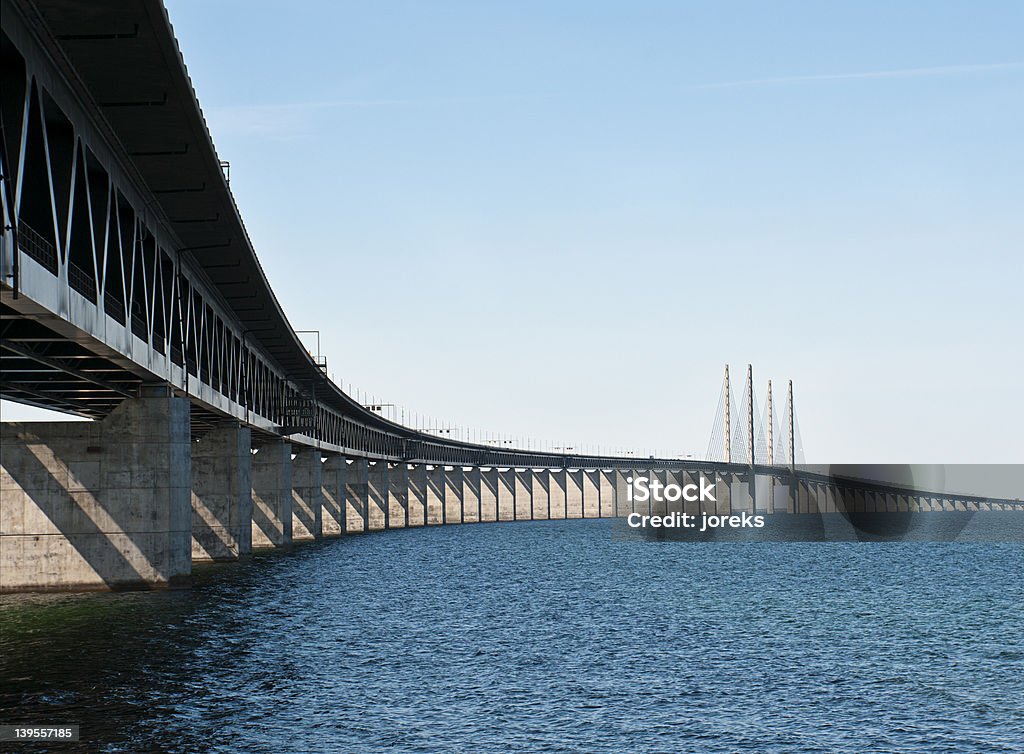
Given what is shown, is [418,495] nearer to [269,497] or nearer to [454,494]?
[454,494]

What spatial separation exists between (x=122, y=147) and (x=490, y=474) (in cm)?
16785

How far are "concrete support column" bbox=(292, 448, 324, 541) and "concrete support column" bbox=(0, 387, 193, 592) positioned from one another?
183 feet

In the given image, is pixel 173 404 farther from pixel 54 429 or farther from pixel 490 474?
pixel 490 474

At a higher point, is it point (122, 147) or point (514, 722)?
point (122, 147)

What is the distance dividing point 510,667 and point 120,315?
17275mm

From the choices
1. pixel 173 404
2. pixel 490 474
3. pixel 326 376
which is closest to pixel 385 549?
pixel 326 376

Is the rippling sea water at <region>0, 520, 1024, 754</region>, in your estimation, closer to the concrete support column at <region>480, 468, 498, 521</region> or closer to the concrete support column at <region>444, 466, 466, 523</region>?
the concrete support column at <region>444, 466, 466, 523</region>

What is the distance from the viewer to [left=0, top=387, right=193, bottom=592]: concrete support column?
43.4 metres

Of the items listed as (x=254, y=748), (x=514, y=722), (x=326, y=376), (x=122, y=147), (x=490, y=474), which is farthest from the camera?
(x=490, y=474)

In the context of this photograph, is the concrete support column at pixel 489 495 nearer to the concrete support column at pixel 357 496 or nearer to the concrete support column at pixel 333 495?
the concrete support column at pixel 357 496

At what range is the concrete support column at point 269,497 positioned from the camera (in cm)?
8500

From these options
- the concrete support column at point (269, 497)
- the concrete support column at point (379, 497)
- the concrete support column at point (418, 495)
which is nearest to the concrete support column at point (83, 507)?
the concrete support column at point (269, 497)

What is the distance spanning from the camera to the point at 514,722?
23.4 metres

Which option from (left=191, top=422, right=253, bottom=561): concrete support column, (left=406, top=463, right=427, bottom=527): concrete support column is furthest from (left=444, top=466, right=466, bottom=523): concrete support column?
(left=191, top=422, right=253, bottom=561): concrete support column
